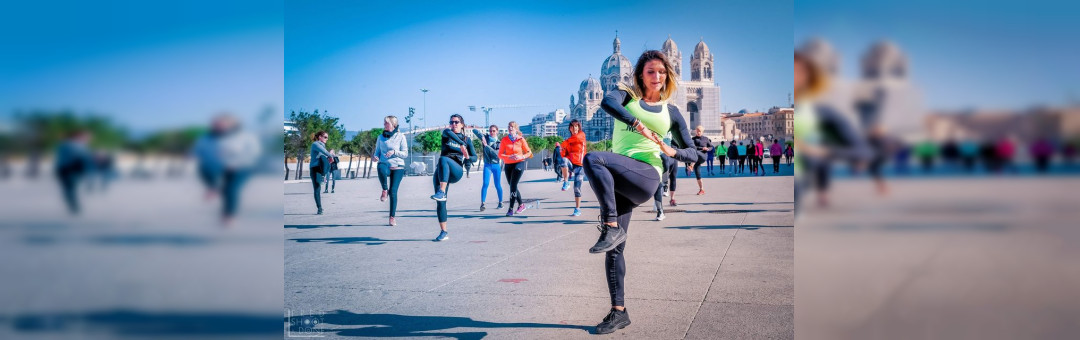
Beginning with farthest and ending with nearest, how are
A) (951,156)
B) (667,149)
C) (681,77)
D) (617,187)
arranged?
(681,77) < (617,187) < (667,149) < (951,156)

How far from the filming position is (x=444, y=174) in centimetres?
688

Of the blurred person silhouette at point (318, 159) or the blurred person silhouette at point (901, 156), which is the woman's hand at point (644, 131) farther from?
the blurred person silhouette at point (318, 159)

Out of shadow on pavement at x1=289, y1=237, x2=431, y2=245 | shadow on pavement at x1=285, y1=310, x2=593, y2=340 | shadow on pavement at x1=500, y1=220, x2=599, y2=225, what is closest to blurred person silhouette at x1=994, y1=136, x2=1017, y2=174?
shadow on pavement at x1=285, y1=310, x2=593, y2=340

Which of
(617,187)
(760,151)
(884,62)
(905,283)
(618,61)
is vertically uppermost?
(618,61)

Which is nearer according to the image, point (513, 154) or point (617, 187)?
point (617, 187)

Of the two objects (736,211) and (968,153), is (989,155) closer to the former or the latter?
(968,153)

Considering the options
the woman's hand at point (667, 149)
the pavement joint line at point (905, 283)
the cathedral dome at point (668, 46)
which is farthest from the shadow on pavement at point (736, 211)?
the pavement joint line at point (905, 283)

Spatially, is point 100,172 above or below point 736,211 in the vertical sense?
above

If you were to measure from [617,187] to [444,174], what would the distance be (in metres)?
3.88

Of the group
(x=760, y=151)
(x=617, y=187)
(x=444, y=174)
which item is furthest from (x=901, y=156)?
(x=760, y=151)

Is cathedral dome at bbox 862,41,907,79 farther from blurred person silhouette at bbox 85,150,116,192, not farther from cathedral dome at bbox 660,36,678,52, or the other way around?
cathedral dome at bbox 660,36,678,52

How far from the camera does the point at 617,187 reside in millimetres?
3242

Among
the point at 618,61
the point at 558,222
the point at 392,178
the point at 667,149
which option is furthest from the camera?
the point at 558,222

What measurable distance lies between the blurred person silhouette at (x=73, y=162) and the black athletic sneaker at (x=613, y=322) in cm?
226
